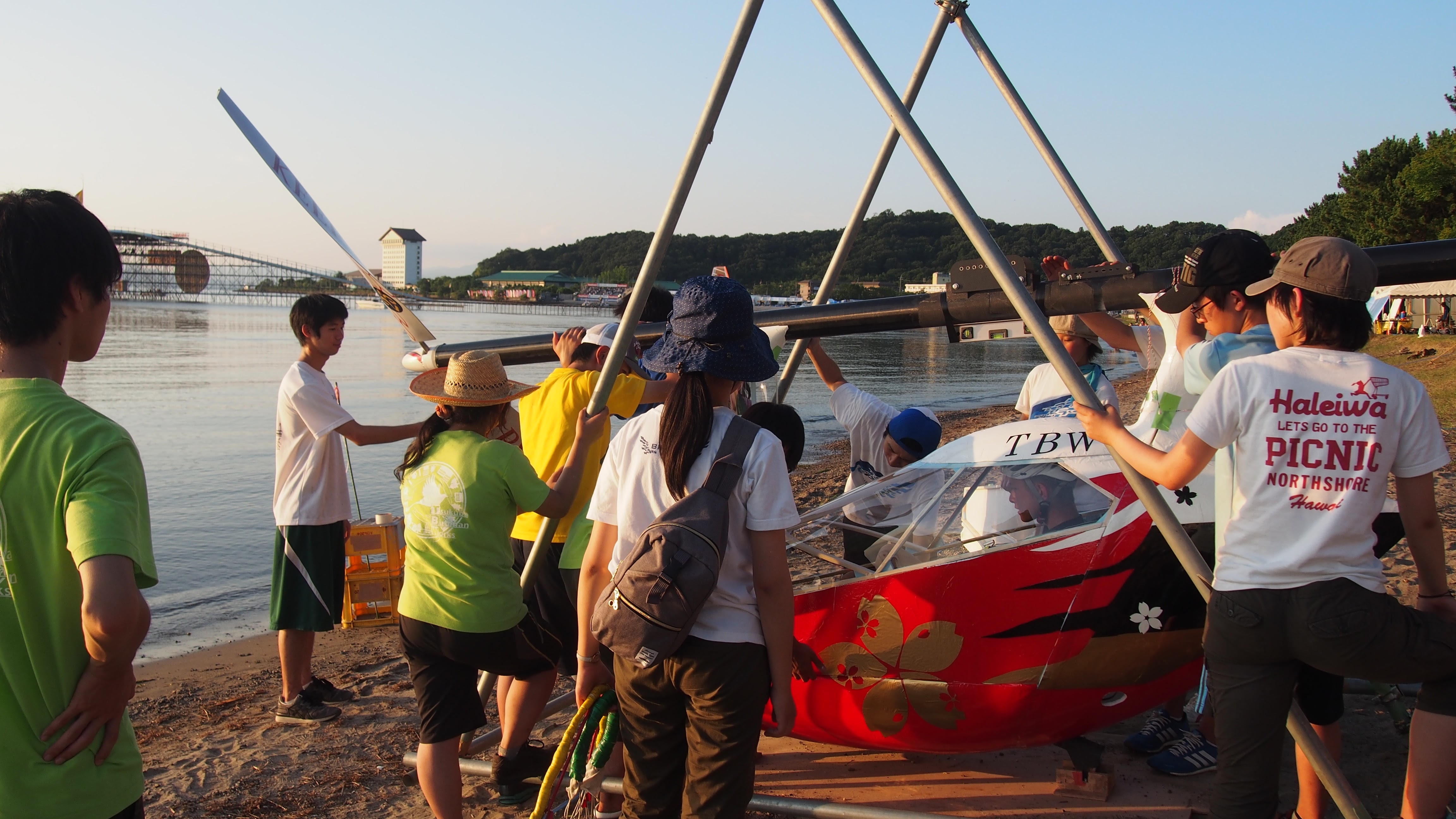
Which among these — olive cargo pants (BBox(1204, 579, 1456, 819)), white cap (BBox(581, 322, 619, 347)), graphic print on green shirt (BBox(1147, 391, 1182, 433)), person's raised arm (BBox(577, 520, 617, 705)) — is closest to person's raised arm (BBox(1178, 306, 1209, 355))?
graphic print on green shirt (BBox(1147, 391, 1182, 433))

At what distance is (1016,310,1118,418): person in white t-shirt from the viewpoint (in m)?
4.39

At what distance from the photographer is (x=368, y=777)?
438 centimetres

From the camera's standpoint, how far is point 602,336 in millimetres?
4227

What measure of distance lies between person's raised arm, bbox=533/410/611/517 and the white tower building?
153549 mm

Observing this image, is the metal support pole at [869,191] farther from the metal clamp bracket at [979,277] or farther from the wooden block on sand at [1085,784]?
the wooden block on sand at [1085,784]

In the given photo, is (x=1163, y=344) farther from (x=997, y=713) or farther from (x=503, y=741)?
(x=503, y=741)

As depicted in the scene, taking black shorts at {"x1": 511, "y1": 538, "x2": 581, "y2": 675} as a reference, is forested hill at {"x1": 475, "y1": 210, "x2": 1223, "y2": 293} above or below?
above

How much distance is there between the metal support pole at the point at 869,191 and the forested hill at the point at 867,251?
0.11m

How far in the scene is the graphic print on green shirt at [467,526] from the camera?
3359 millimetres

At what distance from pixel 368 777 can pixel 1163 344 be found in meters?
4.54

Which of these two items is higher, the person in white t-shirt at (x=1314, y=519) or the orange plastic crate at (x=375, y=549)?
the person in white t-shirt at (x=1314, y=519)

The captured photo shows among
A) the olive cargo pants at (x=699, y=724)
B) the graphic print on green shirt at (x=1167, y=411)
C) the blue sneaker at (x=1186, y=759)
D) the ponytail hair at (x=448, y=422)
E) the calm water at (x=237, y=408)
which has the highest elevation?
the graphic print on green shirt at (x=1167, y=411)

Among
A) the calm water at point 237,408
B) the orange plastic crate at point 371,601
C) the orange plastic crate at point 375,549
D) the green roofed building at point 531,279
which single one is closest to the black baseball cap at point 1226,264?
the orange plastic crate at point 375,549

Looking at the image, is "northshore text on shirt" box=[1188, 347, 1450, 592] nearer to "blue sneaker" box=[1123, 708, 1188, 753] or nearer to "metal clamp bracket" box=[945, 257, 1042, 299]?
"metal clamp bracket" box=[945, 257, 1042, 299]
